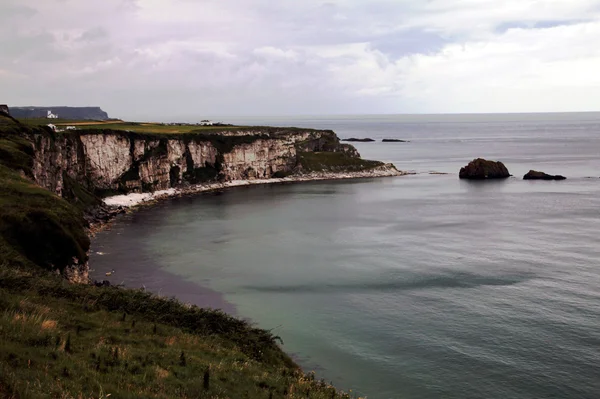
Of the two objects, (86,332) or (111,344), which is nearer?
(111,344)

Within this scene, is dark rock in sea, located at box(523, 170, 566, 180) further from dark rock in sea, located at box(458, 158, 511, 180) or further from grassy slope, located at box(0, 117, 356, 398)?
grassy slope, located at box(0, 117, 356, 398)

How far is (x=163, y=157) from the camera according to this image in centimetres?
11744

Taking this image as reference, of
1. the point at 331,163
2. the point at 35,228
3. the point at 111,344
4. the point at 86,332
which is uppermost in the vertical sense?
the point at 331,163

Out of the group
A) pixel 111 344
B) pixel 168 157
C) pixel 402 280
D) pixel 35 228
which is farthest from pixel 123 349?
pixel 168 157

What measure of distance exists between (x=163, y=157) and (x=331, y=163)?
5805cm

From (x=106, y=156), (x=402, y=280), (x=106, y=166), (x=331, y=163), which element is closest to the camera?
(x=402, y=280)

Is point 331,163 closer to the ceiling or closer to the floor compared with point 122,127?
closer to the floor

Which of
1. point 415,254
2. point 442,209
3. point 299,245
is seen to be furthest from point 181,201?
point 415,254

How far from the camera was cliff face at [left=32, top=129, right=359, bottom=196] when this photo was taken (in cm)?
8229

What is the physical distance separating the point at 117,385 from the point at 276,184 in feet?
403

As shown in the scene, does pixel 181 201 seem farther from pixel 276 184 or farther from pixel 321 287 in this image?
pixel 321 287

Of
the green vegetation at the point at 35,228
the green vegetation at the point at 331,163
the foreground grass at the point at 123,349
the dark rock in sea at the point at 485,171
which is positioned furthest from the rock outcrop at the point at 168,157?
the foreground grass at the point at 123,349

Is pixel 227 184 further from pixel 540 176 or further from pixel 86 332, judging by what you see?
pixel 86 332

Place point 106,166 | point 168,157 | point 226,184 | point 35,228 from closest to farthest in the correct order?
point 35,228
point 106,166
point 168,157
point 226,184
